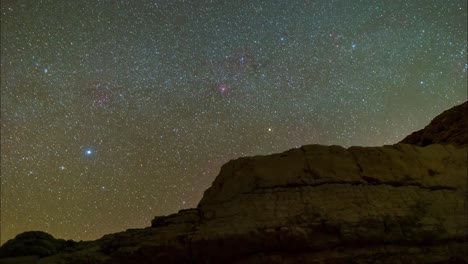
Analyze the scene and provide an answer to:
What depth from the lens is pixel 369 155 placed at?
40.2 ft

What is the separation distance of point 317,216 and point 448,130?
6755mm

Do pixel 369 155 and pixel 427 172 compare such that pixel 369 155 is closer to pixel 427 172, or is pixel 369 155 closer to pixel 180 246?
pixel 427 172

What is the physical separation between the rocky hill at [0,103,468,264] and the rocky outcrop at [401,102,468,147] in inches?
9.3

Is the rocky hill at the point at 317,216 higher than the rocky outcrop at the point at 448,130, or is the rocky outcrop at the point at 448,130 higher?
the rocky outcrop at the point at 448,130

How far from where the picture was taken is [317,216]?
1060 centimetres

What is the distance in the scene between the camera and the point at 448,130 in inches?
554

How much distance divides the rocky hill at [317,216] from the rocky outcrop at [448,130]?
237 millimetres

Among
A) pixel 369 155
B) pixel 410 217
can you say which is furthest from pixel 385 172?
pixel 410 217

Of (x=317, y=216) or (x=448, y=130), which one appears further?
(x=448, y=130)

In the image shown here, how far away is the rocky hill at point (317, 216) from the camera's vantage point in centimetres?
1031

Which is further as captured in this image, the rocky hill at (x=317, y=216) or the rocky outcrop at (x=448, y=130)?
the rocky outcrop at (x=448, y=130)

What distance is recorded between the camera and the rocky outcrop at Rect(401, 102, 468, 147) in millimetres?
13427

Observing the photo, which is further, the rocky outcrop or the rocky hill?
the rocky outcrop

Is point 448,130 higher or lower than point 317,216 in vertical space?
higher
